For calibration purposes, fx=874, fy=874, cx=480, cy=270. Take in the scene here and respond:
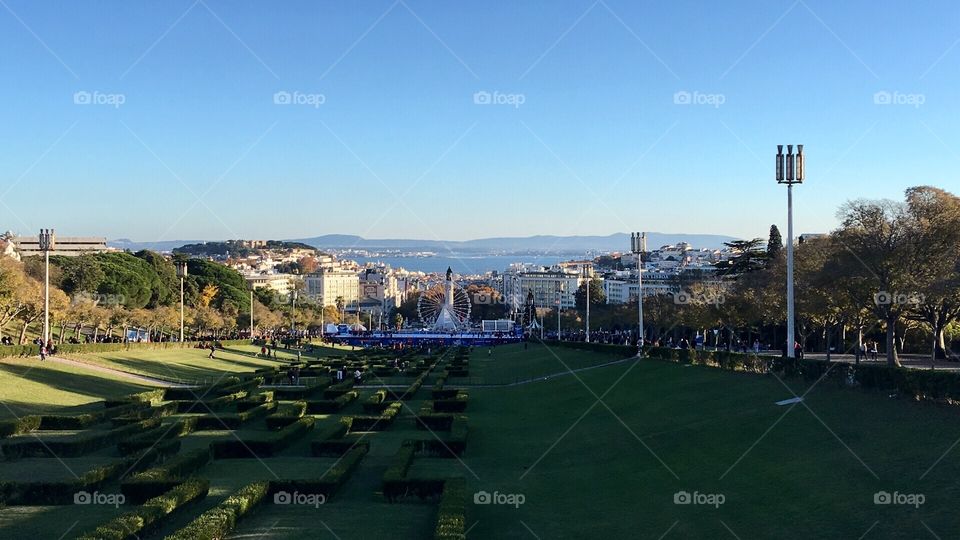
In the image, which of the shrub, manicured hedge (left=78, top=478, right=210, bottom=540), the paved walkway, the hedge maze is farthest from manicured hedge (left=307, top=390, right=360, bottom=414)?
manicured hedge (left=78, top=478, right=210, bottom=540)

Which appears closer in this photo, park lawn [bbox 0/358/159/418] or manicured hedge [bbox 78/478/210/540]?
manicured hedge [bbox 78/478/210/540]

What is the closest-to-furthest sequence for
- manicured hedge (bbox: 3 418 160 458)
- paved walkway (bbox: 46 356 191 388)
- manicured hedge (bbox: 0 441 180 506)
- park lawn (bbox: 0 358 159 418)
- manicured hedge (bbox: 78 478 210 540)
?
manicured hedge (bbox: 78 478 210 540) → manicured hedge (bbox: 0 441 180 506) → manicured hedge (bbox: 3 418 160 458) → park lawn (bbox: 0 358 159 418) → paved walkway (bbox: 46 356 191 388)

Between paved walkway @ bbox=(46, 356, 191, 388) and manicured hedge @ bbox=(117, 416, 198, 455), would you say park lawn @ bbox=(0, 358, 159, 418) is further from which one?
manicured hedge @ bbox=(117, 416, 198, 455)

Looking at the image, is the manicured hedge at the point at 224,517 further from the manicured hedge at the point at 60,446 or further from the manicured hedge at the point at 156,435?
the manicured hedge at the point at 60,446

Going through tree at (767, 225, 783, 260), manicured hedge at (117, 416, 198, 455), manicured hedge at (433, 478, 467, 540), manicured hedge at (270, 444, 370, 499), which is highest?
tree at (767, 225, 783, 260)

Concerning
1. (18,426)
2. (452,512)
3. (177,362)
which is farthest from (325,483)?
(177,362)

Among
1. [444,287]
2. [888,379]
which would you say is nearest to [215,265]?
[444,287]

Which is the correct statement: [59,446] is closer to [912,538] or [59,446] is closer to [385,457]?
[385,457]
